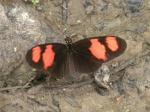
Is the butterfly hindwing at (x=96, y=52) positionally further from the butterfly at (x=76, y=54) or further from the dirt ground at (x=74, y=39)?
the dirt ground at (x=74, y=39)

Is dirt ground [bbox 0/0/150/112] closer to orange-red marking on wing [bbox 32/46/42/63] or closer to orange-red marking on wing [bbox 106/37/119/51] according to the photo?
orange-red marking on wing [bbox 32/46/42/63]

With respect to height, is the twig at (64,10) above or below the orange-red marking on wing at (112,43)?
above

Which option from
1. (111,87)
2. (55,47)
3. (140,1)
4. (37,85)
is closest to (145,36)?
(140,1)

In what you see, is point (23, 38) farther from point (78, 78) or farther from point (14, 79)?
point (78, 78)

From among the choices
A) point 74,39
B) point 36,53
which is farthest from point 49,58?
point 74,39

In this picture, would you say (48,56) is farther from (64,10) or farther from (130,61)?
(130,61)

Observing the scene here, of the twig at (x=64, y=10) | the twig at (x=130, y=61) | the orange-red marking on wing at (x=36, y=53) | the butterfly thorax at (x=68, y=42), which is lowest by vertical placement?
the twig at (x=130, y=61)

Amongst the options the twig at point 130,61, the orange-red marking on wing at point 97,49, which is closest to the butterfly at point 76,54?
the orange-red marking on wing at point 97,49
